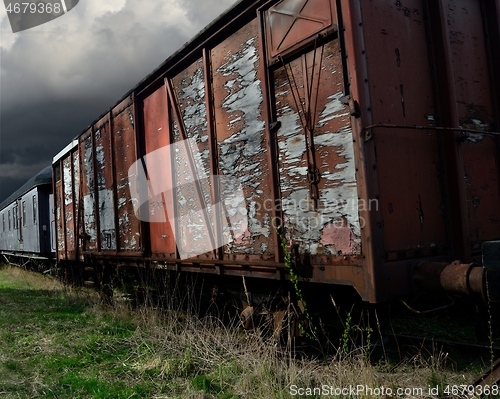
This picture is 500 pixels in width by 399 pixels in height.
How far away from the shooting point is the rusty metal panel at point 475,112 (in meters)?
3.86

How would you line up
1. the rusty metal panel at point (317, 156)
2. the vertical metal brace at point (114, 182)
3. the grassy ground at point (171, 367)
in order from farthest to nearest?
1. the vertical metal brace at point (114, 182)
2. the rusty metal panel at point (317, 156)
3. the grassy ground at point (171, 367)

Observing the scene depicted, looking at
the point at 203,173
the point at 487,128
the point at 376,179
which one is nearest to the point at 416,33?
the point at 487,128

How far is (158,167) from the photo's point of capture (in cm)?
621

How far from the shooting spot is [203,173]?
204 inches

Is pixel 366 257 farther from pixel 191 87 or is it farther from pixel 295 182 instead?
pixel 191 87

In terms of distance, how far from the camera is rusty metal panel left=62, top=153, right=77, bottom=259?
33.8 ft

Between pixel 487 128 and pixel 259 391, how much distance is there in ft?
9.98

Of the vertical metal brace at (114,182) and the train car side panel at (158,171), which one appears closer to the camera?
the train car side panel at (158,171)

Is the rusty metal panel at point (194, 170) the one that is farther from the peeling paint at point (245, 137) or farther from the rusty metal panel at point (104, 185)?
the rusty metal panel at point (104, 185)

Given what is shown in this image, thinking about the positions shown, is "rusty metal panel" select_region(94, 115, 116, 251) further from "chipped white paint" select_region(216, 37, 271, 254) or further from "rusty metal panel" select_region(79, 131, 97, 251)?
"chipped white paint" select_region(216, 37, 271, 254)

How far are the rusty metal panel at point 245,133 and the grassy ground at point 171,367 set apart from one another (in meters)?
0.94

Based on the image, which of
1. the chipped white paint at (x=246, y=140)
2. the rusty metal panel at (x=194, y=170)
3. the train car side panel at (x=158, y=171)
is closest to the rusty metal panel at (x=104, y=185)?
the train car side panel at (x=158, y=171)

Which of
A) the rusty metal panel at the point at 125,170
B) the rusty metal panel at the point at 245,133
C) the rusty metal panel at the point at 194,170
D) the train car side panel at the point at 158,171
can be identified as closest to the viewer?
the rusty metal panel at the point at 245,133

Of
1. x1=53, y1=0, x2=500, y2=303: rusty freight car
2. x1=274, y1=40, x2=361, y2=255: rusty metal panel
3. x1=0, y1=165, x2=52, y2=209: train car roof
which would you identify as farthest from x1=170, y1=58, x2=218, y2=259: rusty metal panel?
x1=0, y1=165, x2=52, y2=209: train car roof
